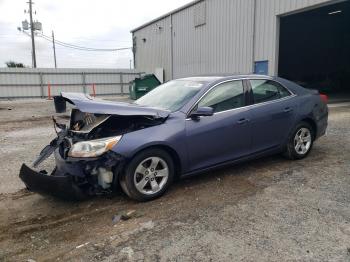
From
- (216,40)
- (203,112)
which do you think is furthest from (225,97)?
(216,40)

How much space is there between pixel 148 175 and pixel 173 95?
4.45 feet

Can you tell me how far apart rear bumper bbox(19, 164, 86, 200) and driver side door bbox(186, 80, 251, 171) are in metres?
1.47

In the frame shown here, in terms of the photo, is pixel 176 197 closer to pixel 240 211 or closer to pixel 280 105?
pixel 240 211

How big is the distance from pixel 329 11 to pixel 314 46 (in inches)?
160

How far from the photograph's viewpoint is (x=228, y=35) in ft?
56.5

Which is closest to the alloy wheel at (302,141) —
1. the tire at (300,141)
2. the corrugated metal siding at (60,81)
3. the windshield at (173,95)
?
the tire at (300,141)

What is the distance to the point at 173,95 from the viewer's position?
4.79 meters

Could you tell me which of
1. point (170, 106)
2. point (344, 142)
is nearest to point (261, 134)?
point (170, 106)

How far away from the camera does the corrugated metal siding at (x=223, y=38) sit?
47.6ft

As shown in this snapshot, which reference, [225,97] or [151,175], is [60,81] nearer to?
[225,97]

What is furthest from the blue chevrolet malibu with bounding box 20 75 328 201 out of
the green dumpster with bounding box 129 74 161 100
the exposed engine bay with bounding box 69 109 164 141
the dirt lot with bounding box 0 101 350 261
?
the green dumpster with bounding box 129 74 161 100

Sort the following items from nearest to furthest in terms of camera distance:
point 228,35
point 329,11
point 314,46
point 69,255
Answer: point 69,255, point 228,35, point 329,11, point 314,46

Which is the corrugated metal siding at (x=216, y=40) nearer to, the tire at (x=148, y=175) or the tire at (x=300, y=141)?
the tire at (x=300, y=141)

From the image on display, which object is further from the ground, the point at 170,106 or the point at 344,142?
the point at 170,106
